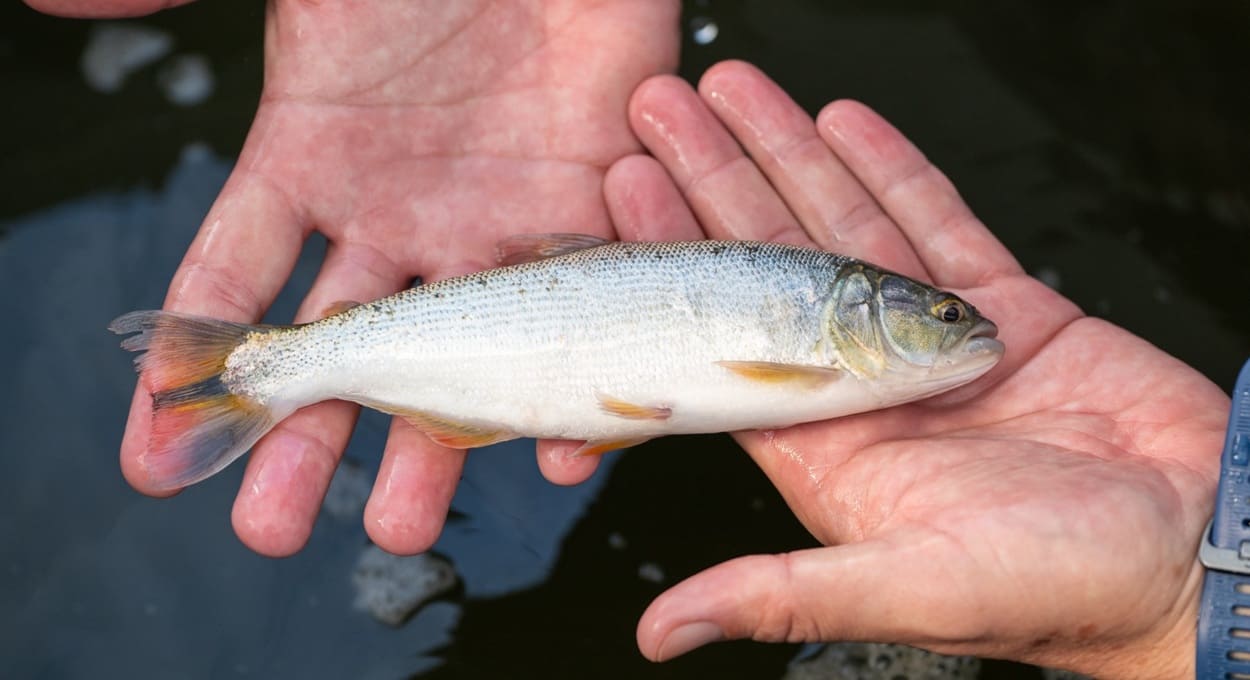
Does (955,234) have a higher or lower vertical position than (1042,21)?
lower

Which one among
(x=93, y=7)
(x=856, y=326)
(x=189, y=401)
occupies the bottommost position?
(x=189, y=401)

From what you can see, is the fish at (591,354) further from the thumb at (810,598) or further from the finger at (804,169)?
the thumb at (810,598)

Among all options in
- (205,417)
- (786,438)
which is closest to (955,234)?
(786,438)

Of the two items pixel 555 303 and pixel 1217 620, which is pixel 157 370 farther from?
pixel 1217 620

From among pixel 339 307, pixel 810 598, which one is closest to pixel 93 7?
pixel 339 307

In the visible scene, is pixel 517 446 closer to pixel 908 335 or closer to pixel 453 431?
pixel 453 431

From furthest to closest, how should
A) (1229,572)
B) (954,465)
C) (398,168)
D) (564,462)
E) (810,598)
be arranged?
(398,168) < (564,462) < (954,465) < (1229,572) < (810,598)
